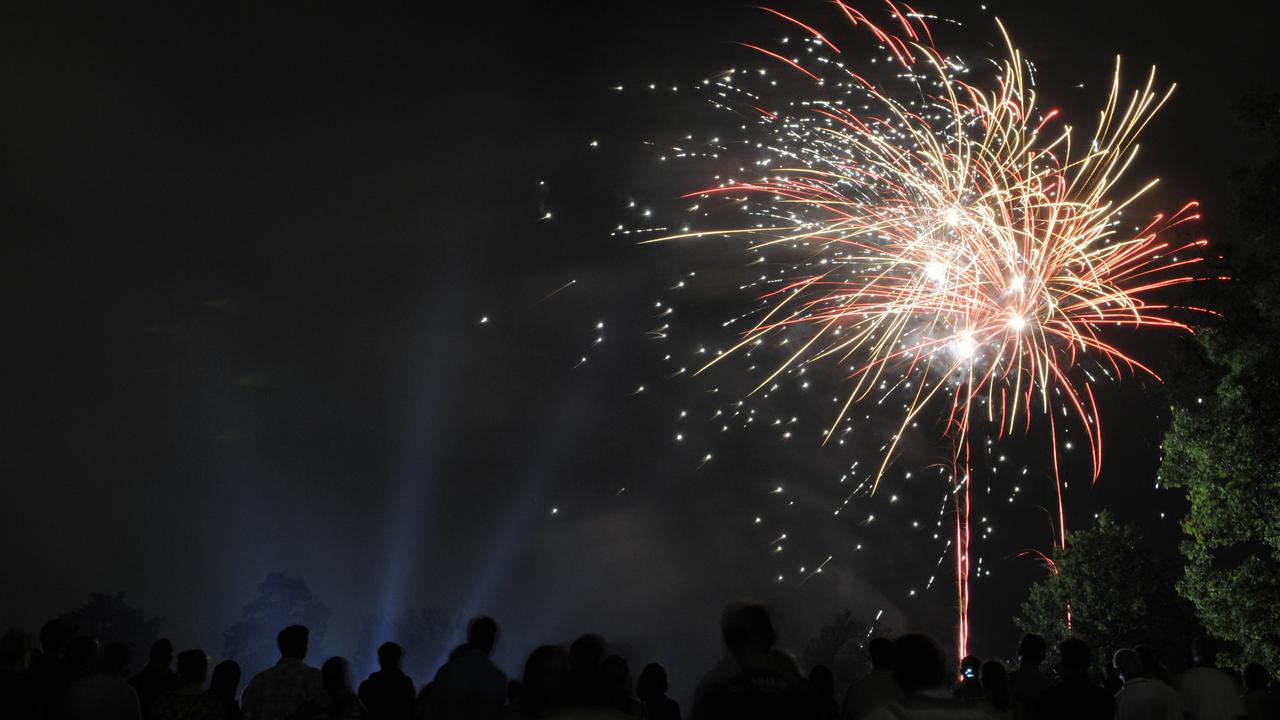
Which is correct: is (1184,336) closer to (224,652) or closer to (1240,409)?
(1240,409)

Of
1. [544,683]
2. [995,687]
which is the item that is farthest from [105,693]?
[995,687]

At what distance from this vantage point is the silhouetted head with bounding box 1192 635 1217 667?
31.3 feet

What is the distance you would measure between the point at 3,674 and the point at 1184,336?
74.9 feet

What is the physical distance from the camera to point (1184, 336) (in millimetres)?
21562

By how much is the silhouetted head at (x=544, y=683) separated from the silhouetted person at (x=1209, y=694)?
6.53 metres

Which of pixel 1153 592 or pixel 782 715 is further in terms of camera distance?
pixel 1153 592

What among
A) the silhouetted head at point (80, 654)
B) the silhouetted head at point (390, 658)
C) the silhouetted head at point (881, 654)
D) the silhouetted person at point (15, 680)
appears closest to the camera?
the silhouetted person at point (15, 680)

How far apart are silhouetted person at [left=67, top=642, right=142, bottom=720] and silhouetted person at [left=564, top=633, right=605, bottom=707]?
4.27m

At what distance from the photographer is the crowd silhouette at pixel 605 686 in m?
4.89

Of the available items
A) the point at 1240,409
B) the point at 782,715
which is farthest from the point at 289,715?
the point at 1240,409

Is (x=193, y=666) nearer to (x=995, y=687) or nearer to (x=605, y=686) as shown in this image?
(x=605, y=686)

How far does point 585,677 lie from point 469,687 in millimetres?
2522

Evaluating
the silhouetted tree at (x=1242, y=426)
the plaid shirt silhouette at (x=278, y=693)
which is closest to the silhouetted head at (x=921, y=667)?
the plaid shirt silhouette at (x=278, y=693)

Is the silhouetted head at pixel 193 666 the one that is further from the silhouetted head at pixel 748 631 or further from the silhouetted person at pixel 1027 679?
the silhouetted person at pixel 1027 679
